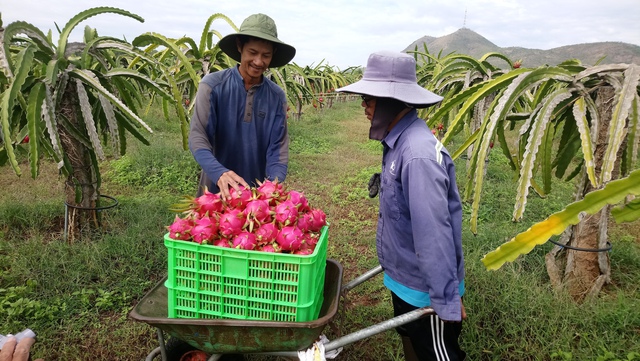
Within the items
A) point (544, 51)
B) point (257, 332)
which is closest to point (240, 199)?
point (257, 332)

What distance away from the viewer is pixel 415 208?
5.10 ft

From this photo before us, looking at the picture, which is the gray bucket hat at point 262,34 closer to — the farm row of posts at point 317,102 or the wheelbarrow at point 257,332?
the wheelbarrow at point 257,332

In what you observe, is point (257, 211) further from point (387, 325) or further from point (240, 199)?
point (387, 325)

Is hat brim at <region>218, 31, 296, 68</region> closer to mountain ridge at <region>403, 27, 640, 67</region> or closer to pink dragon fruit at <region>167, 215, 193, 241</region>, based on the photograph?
pink dragon fruit at <region>167, 215, 193, 241</region>

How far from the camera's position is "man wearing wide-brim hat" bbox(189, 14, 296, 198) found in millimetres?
2346

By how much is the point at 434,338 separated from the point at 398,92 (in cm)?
105

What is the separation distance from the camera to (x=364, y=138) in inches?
396

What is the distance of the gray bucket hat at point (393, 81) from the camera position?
162cm

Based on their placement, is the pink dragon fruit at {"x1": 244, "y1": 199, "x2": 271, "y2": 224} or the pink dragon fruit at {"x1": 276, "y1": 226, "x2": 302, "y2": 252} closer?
the pink dragon fruit at {"x1": 276, "y1": 226, "x2": 302, "y2": 252}

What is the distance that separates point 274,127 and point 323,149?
223 inches

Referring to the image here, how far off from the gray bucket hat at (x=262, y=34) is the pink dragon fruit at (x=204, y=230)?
3.87 feet

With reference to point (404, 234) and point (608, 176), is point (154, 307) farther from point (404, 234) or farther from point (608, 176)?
point (608, 176)

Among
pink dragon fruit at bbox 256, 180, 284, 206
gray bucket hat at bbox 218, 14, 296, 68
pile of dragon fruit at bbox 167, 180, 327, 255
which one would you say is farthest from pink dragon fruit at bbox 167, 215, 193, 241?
gray bucket hat at bbox 218, 14, 296, 68

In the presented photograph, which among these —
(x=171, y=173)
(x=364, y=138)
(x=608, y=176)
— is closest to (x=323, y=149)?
(x=364, y=138)
